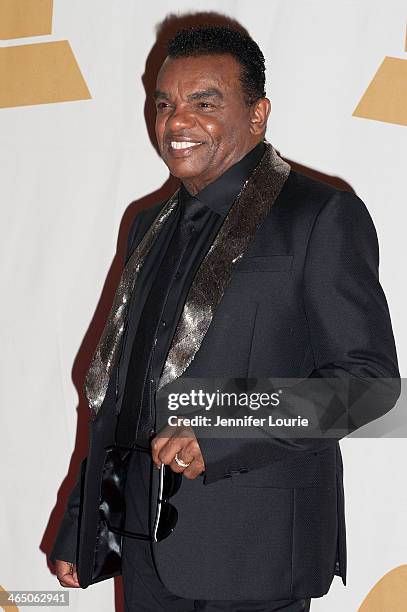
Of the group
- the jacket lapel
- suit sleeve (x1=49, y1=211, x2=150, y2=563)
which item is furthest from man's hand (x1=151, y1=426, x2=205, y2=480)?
suit sleeve (x1=49, y1=211, x2=150, y2=563)

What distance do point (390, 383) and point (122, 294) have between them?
21.2 inches

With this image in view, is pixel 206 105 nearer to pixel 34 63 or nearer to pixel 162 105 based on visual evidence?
pixel 162 105

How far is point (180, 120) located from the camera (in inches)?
58.1

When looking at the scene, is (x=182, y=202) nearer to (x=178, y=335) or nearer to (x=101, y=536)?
Result: (x=178, y=335)

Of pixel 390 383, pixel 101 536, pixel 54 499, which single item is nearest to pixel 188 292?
pixel 390 383

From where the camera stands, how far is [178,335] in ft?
4.42

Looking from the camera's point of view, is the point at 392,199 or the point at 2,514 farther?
the point at 2,514

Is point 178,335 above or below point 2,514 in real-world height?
above

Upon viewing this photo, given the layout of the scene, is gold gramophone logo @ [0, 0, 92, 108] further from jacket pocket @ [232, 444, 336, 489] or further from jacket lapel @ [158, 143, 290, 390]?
jacket pocket @ [232, 444, 336, 489]

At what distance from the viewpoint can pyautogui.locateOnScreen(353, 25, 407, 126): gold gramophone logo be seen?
2078 millimetres

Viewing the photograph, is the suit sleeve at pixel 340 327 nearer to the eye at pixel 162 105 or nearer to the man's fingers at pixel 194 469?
the man's fingers at pixel 194 469

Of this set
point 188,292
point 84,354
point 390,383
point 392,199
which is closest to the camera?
point 390,383

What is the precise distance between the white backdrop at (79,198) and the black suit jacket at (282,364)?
0.81 meters

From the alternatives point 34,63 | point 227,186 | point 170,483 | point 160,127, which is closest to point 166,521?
point 170,483
